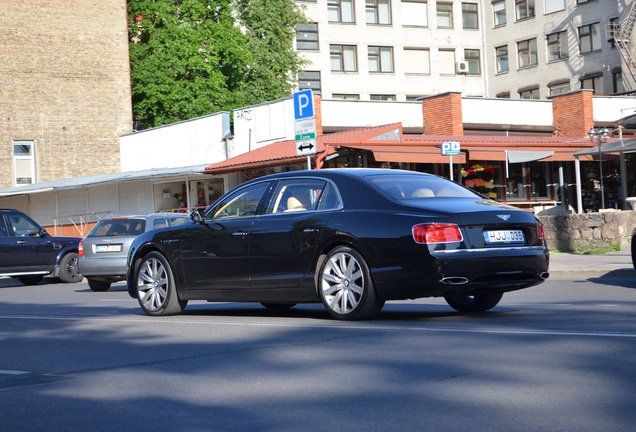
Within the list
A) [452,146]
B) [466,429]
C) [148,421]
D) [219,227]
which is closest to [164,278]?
[219,227]

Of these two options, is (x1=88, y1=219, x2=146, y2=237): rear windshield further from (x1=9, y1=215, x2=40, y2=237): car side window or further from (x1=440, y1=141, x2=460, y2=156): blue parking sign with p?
(x1=440, y1=141, x2=460, y2=156): blue parking sign with p

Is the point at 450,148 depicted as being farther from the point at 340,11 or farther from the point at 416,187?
the point at 340,11

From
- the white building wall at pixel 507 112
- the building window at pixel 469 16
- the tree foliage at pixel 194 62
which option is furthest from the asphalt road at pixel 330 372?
the building window at pixel 469 16

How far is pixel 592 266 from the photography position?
18406mm

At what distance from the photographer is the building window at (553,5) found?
6253 cm

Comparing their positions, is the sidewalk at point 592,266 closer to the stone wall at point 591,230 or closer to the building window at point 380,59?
the stone wall at point 591,230

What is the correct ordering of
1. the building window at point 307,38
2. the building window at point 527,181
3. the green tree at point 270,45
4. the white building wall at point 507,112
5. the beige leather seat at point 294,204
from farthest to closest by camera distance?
the building window at point 307,38 < the green tree at point 270,45 < the white building wall at point 507,112 < the building window at point 527,181 < the beige leather seat at point 294,204

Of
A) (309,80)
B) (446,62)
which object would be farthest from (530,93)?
(309,80)

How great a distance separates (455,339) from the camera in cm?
841

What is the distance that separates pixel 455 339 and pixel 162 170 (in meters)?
32.2

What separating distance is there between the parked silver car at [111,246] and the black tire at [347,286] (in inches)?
444

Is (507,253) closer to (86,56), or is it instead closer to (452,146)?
(452,146)

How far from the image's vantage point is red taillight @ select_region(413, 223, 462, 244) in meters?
9.60

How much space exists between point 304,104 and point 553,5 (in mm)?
Result: 46717
